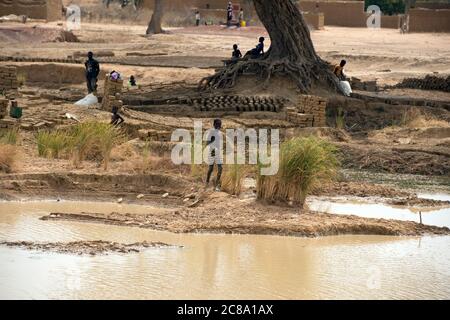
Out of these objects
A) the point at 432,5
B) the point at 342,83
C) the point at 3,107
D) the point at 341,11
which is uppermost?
the point at 3,107

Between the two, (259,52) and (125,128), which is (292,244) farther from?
(259,52)

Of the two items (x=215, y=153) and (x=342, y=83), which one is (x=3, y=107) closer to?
(x=215, y=153)

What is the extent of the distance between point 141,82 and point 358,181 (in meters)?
11.9

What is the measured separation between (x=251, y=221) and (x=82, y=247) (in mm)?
2478

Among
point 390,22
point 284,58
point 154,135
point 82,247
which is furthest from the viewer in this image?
point 390,22

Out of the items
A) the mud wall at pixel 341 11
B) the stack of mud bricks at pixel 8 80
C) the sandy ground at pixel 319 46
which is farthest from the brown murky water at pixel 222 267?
the mud wall at pixel 341 11

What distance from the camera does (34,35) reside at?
41.2 m

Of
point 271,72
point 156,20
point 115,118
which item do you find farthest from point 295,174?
point 156,20

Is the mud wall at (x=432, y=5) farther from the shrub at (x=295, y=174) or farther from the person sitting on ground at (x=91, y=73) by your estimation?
the shrub at (x=295, y=174)

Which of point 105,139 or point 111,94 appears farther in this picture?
point 111,94

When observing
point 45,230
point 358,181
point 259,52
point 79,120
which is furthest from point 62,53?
point 45,230

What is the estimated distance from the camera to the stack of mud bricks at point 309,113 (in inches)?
882

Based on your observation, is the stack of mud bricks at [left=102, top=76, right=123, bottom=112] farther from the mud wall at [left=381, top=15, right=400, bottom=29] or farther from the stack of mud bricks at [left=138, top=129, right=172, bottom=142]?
the mud wall at [left=381, top=15, right=400, bottom=29]
